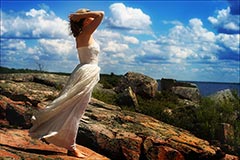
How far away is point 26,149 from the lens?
8727 mm

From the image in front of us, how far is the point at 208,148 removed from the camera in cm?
1127

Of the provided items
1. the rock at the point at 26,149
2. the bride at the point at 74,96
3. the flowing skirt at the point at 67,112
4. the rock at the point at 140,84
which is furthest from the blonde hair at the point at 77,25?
the rock at the point at 140,84

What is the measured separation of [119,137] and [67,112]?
2177mm

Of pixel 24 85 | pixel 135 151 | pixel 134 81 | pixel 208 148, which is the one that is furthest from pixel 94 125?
pixel 134 81

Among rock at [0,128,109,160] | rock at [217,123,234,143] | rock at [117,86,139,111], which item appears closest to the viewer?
rock at [0,128,109,160]

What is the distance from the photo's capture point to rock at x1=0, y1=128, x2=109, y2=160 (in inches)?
314

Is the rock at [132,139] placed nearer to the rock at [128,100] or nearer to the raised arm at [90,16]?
the raised arm at [90,16]

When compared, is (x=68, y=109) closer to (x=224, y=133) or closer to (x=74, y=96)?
(x=74, y=96)

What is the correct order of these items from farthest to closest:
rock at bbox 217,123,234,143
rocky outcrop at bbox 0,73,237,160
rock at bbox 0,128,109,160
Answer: rock at bbox 217,123,234,143, rocky outcrop at bbox 0,73,237,160, rock at bbox 0,128,109,160

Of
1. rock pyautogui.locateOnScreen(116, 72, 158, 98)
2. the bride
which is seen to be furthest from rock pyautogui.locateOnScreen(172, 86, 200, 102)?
the bride

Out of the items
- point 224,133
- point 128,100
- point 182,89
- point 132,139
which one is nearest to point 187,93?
point 182,89

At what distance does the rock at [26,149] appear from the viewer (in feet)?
26.1

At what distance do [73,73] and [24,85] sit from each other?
5.90m

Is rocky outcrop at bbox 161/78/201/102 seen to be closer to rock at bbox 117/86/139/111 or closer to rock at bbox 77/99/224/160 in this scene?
rock at bbox 117/86/139/111
